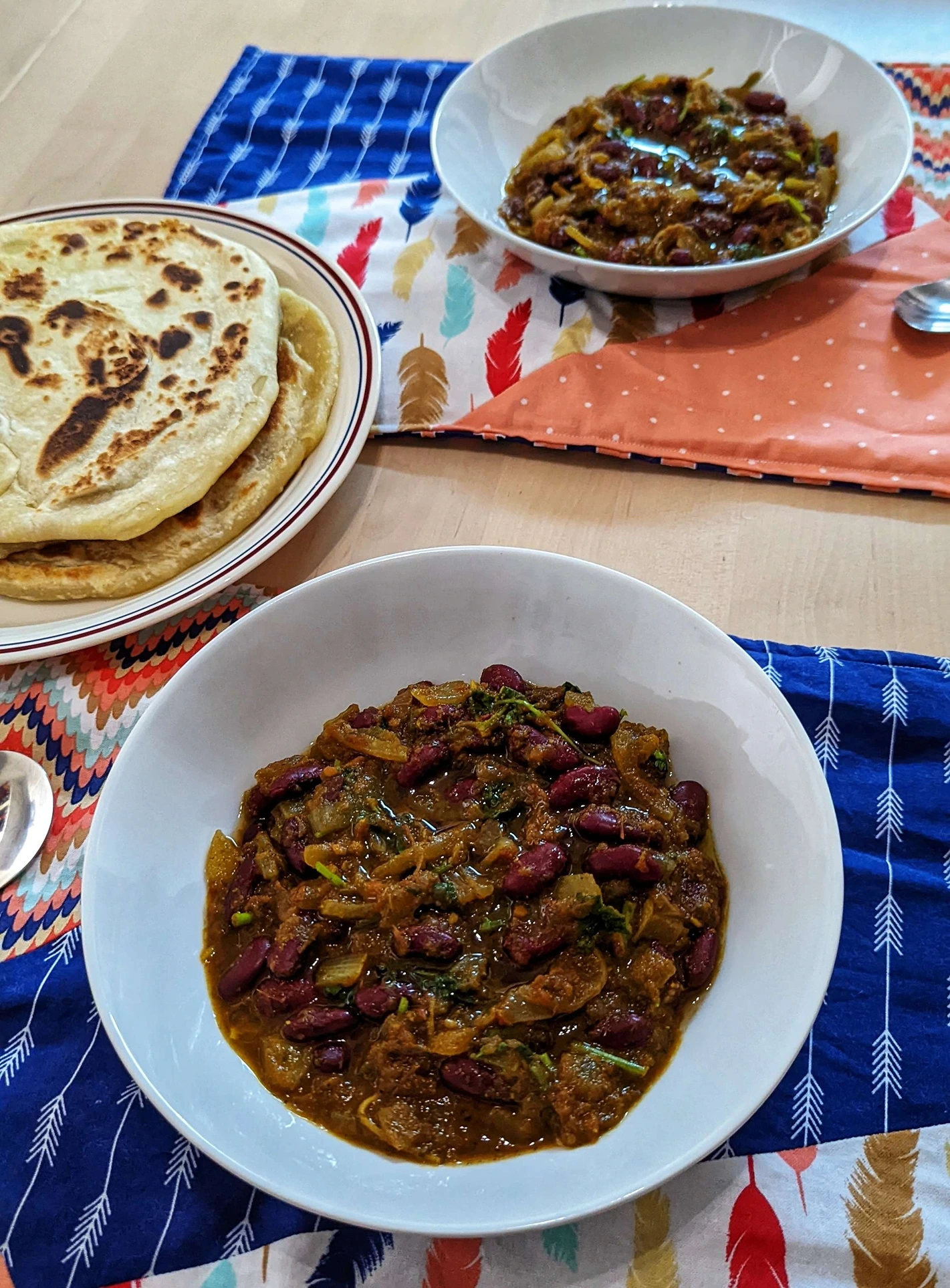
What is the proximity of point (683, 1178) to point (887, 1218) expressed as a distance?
0.32 m

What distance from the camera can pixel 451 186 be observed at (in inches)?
113

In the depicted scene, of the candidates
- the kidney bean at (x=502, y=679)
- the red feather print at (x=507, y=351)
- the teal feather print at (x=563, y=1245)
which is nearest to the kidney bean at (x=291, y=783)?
the kidney bean at (x=502, y=679)

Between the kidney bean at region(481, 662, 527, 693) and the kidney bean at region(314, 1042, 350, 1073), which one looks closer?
the kidney bean at region(314, 1042, 350, 1073)

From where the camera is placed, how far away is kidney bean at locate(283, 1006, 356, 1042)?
1.47 metres

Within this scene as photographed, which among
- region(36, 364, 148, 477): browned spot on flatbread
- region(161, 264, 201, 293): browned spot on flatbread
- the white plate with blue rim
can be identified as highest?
region(161, 264, 201, 293): browned spot on flatbread

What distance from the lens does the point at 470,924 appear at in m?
1.56

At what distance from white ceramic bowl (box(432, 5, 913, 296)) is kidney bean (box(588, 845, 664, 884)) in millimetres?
1721

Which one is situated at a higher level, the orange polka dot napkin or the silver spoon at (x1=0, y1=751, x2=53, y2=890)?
the silver spoon at (x1=0, y1=751, x2=53, y2=890)

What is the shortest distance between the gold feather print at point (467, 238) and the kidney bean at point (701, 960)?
2.42 metres

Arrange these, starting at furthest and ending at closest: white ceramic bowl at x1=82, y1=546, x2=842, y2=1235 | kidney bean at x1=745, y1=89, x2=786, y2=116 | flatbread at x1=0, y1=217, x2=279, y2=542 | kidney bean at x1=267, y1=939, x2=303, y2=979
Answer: kidney bean at x1=745, y1=89, x2=786, y2=116 → flatbread at x1=0, y1=217, x2=279, y2=542 → kidney bean at x1=267, y1=939, x2=303, y2=979 → white ceramic bowl at x1=82, y1=546, x2=842, y2=1235

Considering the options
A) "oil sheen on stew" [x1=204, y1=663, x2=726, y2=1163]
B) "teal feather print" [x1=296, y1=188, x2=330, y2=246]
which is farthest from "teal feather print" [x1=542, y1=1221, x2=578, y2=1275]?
"teal feather print" [x1=296, y1=188, x2=330, y2=246]

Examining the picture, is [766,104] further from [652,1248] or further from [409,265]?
[652,1248]

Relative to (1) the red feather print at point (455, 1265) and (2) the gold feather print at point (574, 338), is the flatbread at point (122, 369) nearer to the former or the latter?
(2) the gold feather print at point (574, 338)

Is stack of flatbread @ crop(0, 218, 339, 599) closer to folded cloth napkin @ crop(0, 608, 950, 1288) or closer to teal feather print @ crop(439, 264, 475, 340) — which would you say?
teal feather print @ crop(439, 264, 475, 340)
